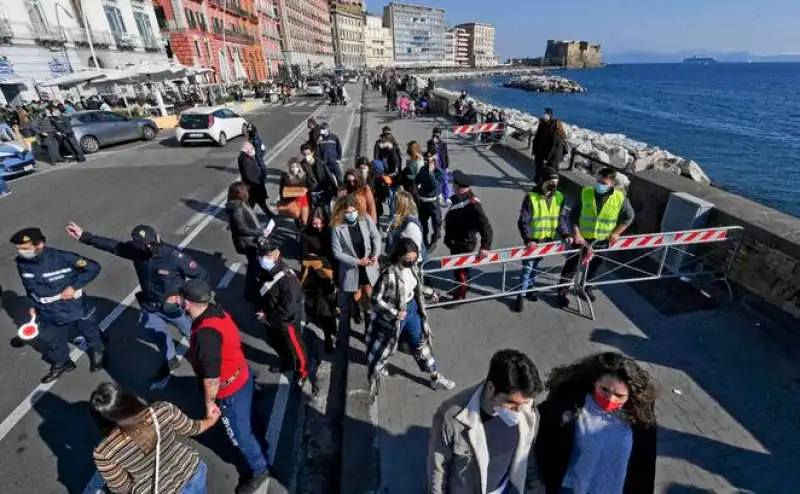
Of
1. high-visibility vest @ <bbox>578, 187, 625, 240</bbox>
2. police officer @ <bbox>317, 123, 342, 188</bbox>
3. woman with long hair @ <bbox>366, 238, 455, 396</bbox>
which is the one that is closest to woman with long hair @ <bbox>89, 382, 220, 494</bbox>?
woman with long hair @ <bbox>366, 238, 455, 396</bbox>

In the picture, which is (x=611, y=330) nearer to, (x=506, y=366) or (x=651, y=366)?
(x=651, y=366)

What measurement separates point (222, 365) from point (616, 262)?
4.79 m

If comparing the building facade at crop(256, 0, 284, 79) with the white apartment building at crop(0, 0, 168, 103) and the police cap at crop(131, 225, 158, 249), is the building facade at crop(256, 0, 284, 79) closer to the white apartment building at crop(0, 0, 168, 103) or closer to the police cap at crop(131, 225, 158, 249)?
the white apartment building at crop(0, 0, 168, 103)

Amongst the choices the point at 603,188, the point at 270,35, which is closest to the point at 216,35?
the point at 270,35

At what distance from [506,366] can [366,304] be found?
3.35 metres

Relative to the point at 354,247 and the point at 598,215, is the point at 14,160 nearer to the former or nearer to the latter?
the point at 354,247

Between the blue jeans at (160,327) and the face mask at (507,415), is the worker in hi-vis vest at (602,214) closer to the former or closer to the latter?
the face mask at (507,415)

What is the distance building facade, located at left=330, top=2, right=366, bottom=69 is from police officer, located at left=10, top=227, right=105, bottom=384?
138319mm

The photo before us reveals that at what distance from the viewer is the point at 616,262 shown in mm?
5180

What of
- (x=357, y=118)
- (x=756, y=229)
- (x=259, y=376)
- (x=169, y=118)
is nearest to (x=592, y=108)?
(x=357, y=118)

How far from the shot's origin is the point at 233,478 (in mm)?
3408

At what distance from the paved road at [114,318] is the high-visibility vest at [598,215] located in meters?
4.04

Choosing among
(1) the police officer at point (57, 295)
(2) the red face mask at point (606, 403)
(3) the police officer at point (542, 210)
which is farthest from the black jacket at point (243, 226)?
(2) the red face mask at point (606, 403)

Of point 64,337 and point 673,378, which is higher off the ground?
point 64,337
